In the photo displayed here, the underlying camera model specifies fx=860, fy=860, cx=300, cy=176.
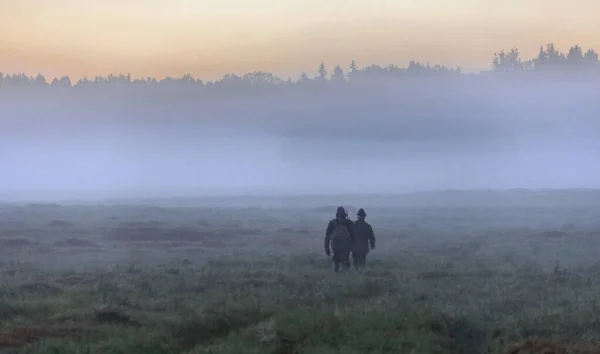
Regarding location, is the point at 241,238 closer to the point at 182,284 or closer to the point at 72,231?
the point at 72,231

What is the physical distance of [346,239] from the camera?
2664 cm

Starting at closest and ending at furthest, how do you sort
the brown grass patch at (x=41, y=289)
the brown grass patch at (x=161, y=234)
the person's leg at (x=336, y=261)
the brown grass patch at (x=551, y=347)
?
the brown grass patch at (x=551, y=347) → the brown grass patch at (x=41, y=289) → the person's leg at (x=336, y=261) → the brown grass patch at (x=161, y=234)

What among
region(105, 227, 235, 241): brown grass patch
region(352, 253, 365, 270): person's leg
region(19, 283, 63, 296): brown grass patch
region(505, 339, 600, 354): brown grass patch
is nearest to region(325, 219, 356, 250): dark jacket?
region(352, 253, 365, 270): person's leg

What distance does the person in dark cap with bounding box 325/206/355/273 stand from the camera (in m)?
26.5

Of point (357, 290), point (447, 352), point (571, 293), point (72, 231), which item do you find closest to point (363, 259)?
point (357, 290)

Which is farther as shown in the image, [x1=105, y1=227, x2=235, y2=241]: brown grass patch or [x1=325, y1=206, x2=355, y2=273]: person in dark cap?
[x1=105, y1=227, x2=235, y2=241]: brown grass patch

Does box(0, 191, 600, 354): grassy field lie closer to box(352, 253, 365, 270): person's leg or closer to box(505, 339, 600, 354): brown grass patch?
box(505, 339, 600, 354): brown grass patch

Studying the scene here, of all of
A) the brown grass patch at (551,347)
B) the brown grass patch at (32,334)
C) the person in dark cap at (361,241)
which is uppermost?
the person in dark cap at (361,241)

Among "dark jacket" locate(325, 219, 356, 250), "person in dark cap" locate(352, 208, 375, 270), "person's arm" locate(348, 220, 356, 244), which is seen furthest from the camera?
"person in dark cap" locate(352, 208, 375, 270)

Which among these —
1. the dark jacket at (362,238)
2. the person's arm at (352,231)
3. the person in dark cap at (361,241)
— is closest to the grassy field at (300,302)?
the person in dark cap at (361,241)

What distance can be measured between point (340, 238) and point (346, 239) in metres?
0.22

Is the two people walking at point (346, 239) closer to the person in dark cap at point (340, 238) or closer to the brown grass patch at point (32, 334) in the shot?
the person in dark cap at point (340, 238)

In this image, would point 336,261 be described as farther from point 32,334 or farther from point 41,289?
point 32,334

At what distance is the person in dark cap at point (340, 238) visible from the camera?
2655 cm
